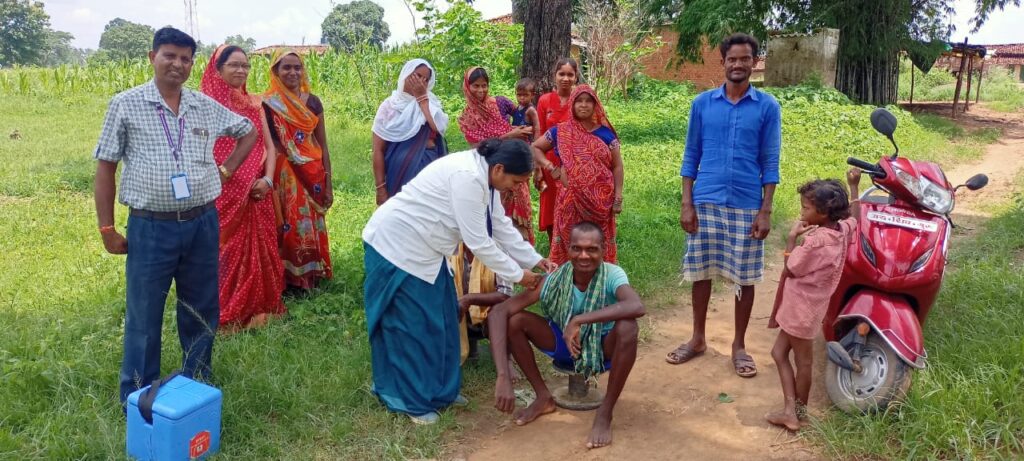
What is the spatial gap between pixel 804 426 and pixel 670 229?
3.44m

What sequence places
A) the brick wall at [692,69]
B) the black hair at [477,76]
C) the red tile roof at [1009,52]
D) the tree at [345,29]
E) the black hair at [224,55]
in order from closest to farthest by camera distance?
the black hair at [224,55]
the black hair at [477,76]
the tree at [345,29]
the brick wall at [692,69]
the red tile roof at [1009,52]

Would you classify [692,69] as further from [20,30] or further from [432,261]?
[20,30]

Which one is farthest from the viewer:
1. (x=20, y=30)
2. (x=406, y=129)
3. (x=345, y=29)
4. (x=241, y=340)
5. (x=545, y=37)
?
(x=20, y=30)

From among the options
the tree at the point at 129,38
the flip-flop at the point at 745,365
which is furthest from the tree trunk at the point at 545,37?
the tree at the point at 129,38

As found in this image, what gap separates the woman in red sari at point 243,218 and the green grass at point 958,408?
323 cm

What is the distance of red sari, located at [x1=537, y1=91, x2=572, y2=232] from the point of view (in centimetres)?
485

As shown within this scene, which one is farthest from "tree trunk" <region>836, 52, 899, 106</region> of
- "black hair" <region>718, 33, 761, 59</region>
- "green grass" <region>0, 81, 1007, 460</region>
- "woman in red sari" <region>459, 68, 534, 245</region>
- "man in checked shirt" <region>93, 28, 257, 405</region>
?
"man in checked shirt" <region>93, 28, 257, 405</region>

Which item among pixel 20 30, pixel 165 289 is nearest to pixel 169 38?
pixel 165 289

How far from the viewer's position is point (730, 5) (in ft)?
52.0

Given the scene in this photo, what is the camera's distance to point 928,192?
3379 millimetres

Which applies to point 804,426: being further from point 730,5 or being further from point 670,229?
point 730,5

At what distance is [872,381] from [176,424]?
297 centimetres

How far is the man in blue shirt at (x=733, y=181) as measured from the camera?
12.0ft

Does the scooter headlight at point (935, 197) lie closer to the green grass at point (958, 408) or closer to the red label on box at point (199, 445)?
the green grass at point (958, 408)
